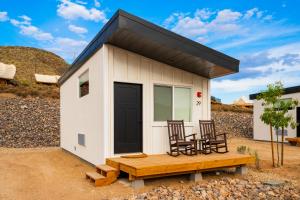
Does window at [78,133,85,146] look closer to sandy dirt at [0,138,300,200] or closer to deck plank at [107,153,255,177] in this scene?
sandy dirt at [0,138,300,200]

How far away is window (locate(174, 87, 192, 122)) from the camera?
22.2ft

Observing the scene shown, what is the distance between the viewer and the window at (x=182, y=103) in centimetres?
677

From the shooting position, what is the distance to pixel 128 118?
19.6 feet

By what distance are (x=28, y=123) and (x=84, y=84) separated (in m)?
8.03

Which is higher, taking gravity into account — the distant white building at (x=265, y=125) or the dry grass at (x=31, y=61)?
the dry grass at (x=31, y=61)

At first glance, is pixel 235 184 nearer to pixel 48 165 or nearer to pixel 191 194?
pixel 191 194

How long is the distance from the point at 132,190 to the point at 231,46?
7170mm

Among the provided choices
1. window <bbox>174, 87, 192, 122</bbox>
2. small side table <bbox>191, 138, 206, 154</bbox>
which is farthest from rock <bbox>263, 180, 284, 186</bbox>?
window <bbox>174, 87, 192, 122</bbox>

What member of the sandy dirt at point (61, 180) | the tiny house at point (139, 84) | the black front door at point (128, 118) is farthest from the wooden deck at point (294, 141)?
the black front door at point (128, 118)

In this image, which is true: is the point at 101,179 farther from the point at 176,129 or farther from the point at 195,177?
the point at 176,129

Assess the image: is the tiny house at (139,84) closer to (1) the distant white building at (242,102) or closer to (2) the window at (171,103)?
(2) the window at (171,103)

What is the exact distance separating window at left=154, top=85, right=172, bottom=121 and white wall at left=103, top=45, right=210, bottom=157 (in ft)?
0.50

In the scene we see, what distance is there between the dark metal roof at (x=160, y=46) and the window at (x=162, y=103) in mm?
669

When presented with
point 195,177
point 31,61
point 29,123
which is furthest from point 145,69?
point 31,61
